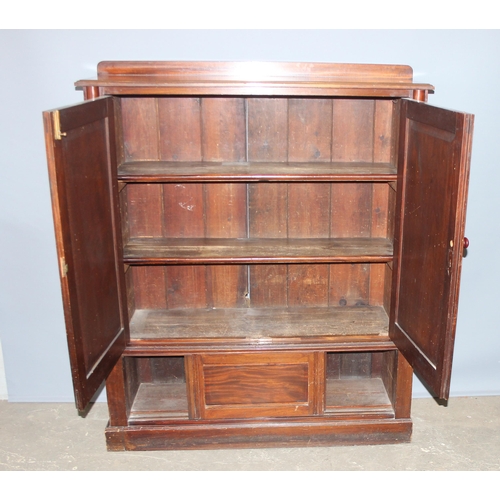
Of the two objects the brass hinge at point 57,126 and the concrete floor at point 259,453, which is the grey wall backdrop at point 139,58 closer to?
the concrete floor at point 259,453

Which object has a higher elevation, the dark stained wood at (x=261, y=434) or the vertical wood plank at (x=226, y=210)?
the vertical wood plank at (x=226, y=210)

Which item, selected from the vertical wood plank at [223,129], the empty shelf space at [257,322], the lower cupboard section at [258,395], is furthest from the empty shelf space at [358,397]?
the vertical wood plank at [223,129]

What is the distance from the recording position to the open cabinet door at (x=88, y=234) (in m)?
1.85

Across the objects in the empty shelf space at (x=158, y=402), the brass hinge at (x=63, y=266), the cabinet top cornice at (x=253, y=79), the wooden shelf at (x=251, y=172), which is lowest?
the empty shelf space at (x=158, y=402)

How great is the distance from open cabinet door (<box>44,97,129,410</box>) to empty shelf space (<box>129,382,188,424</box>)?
0.42 meters

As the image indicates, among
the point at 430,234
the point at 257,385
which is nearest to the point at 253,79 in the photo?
the point at 430,234

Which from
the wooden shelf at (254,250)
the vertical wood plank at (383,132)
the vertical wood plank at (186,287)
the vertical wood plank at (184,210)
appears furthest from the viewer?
the vertical wood plank at (186,287)

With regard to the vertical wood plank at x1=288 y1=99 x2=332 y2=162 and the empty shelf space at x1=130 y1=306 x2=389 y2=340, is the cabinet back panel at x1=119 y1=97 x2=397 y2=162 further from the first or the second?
the empty shelf space at x1=130 y1=306 x2=389 y2=340

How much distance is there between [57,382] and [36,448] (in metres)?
0.41

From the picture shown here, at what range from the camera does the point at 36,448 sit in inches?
106

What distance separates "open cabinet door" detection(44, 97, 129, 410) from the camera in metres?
1.85

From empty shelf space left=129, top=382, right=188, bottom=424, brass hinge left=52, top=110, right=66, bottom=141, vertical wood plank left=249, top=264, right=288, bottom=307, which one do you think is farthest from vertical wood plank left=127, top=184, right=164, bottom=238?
brass hinge left=52, top=110, right=66, bottom=141

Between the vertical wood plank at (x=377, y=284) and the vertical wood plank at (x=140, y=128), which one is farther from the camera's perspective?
the vertical wood plank at (x=377, y=284)

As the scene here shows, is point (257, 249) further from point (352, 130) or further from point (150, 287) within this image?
point (352, 130)
